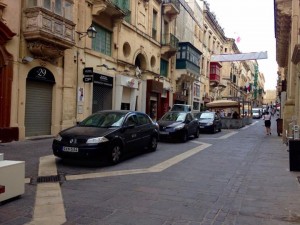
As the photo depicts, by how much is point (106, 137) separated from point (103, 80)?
37.5 feet

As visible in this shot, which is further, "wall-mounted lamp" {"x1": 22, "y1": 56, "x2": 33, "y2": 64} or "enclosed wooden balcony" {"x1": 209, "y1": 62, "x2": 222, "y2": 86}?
"enclosed wooden balcony" {"x1": 209, "y1": 62, "x2": 222, "y2": 86}

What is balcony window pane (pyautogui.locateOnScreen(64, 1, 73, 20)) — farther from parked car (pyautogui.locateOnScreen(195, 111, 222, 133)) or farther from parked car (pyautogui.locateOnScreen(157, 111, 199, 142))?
parked car (pyautogui.locateOnScreen(195, 111, 222, 133))

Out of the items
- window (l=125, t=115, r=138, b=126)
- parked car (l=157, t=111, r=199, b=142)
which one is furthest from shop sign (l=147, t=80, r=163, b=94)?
window (l=125, t=115, r=138, b=126)

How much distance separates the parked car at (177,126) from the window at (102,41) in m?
5.95

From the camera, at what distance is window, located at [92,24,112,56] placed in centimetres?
2059

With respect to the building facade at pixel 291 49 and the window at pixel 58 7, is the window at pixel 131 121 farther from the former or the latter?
the window at pixel 58 7

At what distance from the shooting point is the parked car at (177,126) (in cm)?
1647

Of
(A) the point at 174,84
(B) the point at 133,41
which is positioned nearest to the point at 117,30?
(B) the point at 133,41

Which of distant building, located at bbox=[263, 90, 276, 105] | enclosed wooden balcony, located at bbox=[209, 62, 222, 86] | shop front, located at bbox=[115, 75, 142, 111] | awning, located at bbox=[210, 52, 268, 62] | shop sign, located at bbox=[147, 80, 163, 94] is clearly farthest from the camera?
distant building, located at bbox=[263, 90, 276, 105]

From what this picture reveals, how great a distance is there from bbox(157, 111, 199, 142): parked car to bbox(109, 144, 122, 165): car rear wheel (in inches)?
247

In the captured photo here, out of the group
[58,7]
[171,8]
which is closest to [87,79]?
[58,7]

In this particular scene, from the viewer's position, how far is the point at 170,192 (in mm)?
6969

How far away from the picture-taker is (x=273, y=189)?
7.51 metres

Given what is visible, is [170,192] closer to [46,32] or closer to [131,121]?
[131,121]
